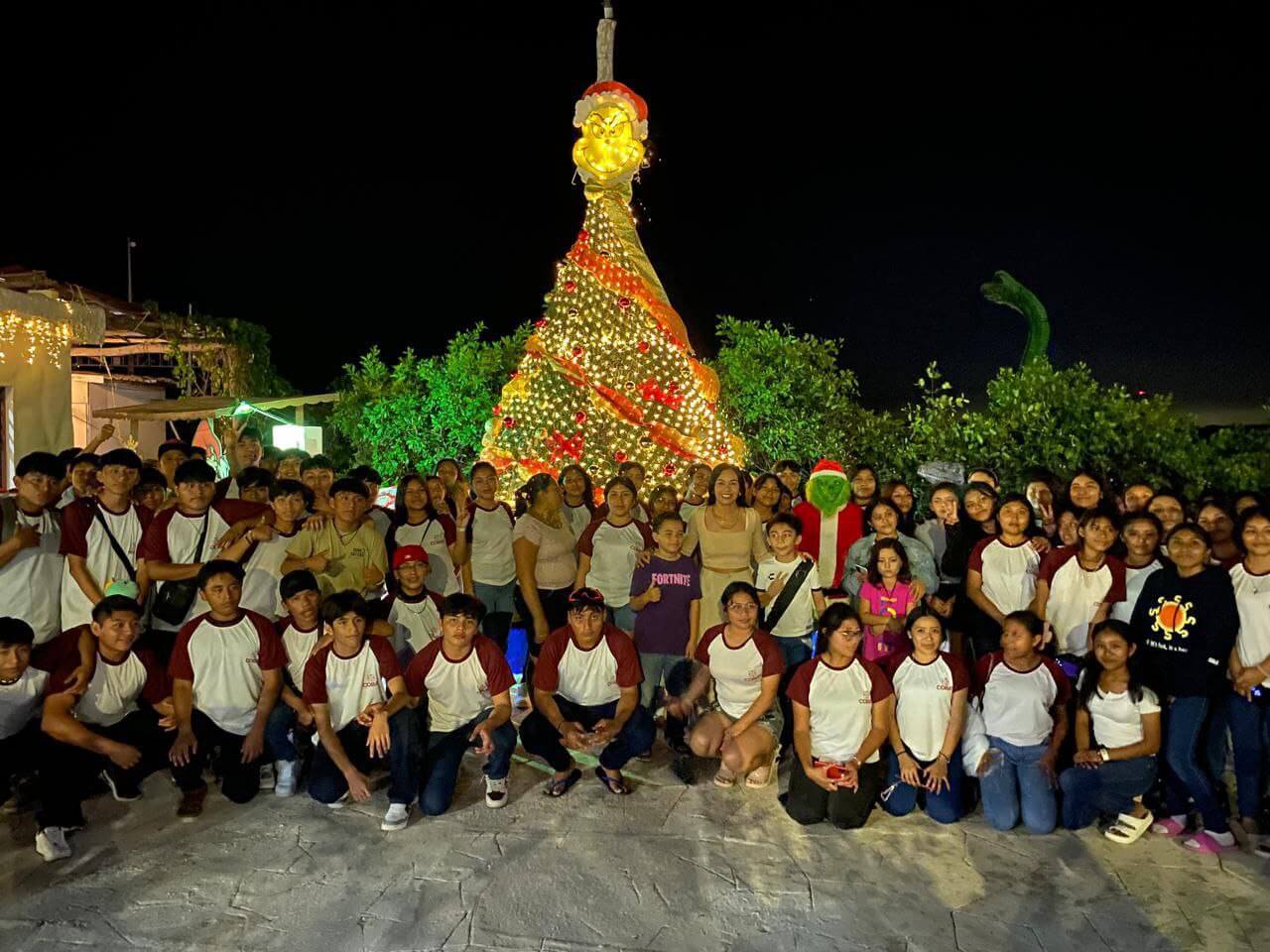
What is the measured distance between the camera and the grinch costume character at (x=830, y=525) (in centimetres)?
583

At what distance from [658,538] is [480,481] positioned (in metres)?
1.46

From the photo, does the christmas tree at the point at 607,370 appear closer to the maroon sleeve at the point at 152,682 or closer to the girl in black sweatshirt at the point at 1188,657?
the maroon sleeve at the point at 152,682

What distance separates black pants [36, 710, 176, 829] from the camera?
3842mm

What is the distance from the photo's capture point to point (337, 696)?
169 inches

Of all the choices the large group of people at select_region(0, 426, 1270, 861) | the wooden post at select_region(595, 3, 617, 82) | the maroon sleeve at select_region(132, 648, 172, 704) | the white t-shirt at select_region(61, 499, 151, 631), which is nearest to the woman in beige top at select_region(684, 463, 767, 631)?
the large group of people at select_region(0, 426, 1270, 861)

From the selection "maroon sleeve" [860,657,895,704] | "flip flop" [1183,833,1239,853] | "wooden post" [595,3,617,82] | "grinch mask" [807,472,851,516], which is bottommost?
"flip flop" [1183,833,1239,853]

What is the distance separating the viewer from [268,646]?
4.31 m

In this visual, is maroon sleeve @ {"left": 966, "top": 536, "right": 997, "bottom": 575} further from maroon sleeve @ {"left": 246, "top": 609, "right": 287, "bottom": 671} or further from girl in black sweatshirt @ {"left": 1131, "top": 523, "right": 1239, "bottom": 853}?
maroon sleeve @ {"left": 246, "top": 609, "right": 287, "bottom": 671}

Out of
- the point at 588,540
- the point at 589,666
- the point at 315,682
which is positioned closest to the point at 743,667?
the point at 589,666

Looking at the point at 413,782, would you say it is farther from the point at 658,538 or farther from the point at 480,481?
the point at 480,481

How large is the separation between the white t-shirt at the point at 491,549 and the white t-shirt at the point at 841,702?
7.67 ft

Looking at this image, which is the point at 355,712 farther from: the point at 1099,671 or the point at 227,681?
the point at 1099,671

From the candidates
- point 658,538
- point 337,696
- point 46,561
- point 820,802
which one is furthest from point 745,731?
point 46,561

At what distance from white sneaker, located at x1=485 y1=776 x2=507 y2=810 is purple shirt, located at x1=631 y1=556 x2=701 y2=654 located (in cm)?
117
